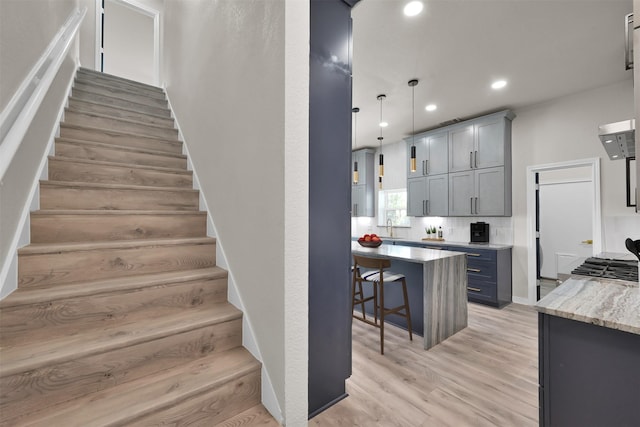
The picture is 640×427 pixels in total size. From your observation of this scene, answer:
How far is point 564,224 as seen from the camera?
5.64 m

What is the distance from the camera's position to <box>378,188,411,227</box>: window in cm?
624

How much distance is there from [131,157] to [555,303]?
3.03 metres

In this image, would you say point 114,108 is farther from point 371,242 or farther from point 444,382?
point 444,382

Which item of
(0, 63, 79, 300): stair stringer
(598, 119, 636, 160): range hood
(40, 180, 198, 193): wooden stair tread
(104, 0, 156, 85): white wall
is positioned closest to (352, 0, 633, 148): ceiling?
(598, 119, 636, 160): range hood

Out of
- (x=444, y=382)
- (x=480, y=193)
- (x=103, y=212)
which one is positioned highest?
(x=480, y=193)

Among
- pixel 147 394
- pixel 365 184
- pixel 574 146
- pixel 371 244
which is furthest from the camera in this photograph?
pixel 365 184

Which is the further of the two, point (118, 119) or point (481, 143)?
point (481, 143)

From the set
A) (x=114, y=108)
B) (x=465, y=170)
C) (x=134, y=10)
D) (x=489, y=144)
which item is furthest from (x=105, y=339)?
(x=134, y=10)

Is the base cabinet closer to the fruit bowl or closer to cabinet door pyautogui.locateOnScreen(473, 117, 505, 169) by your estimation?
the fruit bowl

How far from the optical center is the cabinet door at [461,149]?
181 inches

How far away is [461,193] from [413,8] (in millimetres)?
3231

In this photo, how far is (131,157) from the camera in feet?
7.61

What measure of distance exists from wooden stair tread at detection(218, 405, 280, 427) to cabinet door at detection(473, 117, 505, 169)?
4569 millimetres

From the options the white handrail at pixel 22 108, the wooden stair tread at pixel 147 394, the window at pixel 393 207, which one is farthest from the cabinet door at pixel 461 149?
the white handrail at pixel 22 108
